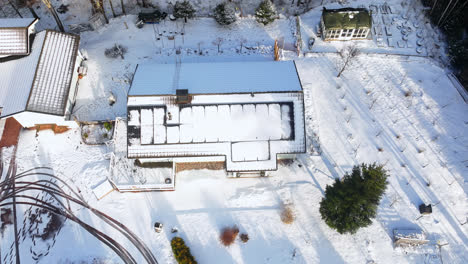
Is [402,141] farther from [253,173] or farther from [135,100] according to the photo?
[135,100]

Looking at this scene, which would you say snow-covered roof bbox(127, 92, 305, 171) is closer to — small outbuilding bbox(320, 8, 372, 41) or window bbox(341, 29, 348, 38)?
small outbuilding bbox(320, 8, 372, 41)

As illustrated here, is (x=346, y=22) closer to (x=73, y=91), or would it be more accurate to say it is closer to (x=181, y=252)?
(x=181, y=252)

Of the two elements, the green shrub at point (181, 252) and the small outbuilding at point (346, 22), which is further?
the small outbuilding at point (346, 22)

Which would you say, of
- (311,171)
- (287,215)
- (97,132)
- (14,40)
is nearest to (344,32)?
(311,171)

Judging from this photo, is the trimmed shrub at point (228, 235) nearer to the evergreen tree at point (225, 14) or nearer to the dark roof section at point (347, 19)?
the evergreen tree at point (225, 14)

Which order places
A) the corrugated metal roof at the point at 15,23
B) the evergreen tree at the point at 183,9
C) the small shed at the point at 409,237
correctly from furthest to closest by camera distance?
the evergreen tree at the point at 183,9, the corrugated metal roof at the point at 15,23, the small shed at the point at 409,237

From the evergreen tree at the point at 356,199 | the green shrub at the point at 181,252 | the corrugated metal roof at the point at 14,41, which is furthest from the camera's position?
the corrugated metal roof at the point at 14,41

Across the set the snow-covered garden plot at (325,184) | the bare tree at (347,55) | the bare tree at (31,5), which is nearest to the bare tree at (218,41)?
the snow-covered garden plot at (325,184)

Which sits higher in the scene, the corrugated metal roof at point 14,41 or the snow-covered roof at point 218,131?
the corrugated metal roof at point 14,41
